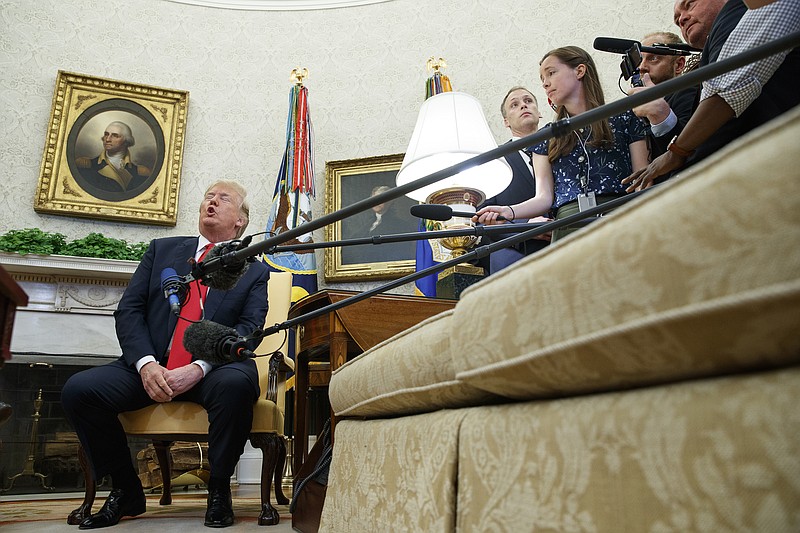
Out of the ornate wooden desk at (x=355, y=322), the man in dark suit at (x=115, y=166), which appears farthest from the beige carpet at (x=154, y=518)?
the man in dark suit at (x=115, y=166)

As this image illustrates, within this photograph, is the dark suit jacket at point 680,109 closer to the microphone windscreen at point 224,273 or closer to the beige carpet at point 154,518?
the microphone windscreen at point 224,273

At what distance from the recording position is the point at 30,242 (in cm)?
458

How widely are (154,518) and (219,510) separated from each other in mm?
419

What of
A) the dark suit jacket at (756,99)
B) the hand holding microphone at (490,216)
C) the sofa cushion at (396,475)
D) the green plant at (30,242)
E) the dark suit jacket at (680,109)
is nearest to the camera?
the sofa cushion at (396,475)

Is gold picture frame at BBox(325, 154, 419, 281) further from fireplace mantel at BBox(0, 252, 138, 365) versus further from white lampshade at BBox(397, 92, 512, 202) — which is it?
white lampshade at BBox(397, 92, 512, 202)

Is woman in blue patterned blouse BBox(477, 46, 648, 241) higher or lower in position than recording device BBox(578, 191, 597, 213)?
higher

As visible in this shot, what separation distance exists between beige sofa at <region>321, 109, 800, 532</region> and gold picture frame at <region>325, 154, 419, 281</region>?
4.24 m

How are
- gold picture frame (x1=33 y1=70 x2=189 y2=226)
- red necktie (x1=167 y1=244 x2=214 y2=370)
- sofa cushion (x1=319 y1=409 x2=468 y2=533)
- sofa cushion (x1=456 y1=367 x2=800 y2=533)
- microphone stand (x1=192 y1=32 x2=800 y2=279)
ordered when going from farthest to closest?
gold picture frame (x1=33 y1=70 x2=189 y2=226) < red necktie (x1=167 y1=244 x2=214 y2=370) < sofa cushion (x1=319 y1=409 x2=468 y2=533) < microphone stand (x1=192 y1=32 x2=800 y2=279) < sofa cushion (x1=456 y1=367 x2=800 y2=533)

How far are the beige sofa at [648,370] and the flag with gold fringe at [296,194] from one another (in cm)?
398

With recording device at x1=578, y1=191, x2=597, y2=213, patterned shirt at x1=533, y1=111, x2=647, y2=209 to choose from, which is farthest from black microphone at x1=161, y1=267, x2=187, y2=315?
patterned shirt at x1=533, y1=111, x2=647, y2=209

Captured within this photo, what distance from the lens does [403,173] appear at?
2766 millimetres

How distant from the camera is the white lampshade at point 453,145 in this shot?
2639 millimetres

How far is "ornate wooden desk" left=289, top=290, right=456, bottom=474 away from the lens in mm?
2102

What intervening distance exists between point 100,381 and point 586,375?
89.5 inches
